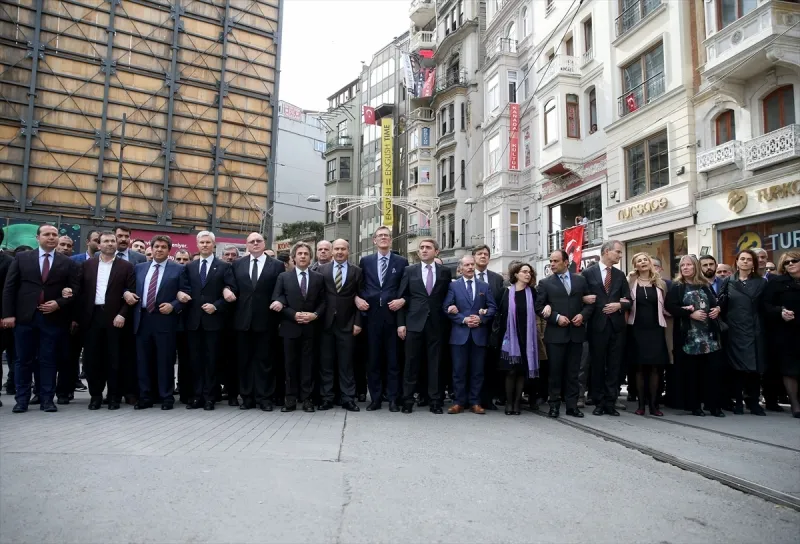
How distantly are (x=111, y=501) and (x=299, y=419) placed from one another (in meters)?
3.49

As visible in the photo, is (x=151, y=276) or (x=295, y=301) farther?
(x=151, y=276)

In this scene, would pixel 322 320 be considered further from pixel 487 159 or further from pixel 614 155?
pixel 487 159

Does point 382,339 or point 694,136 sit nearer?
point 382,339

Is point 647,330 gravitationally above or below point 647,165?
below

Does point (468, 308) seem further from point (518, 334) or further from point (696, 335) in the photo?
point (696, 335)

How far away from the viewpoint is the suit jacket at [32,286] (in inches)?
277

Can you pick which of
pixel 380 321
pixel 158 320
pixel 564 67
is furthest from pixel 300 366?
pixel 564 67

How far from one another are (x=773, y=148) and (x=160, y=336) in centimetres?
1471

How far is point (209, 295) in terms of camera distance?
776cm

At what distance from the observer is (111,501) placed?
130 inches

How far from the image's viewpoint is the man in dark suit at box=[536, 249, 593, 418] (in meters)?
7.31

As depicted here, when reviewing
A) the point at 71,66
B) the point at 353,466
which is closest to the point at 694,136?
the point at 353,466

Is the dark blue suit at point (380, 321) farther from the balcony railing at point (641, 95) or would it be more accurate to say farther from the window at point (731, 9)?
the balcony railing at point (641, 95)

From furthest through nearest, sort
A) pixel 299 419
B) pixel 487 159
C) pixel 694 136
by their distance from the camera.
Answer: pixel 487 159 < pixel 694 136 < pixel 299 419
